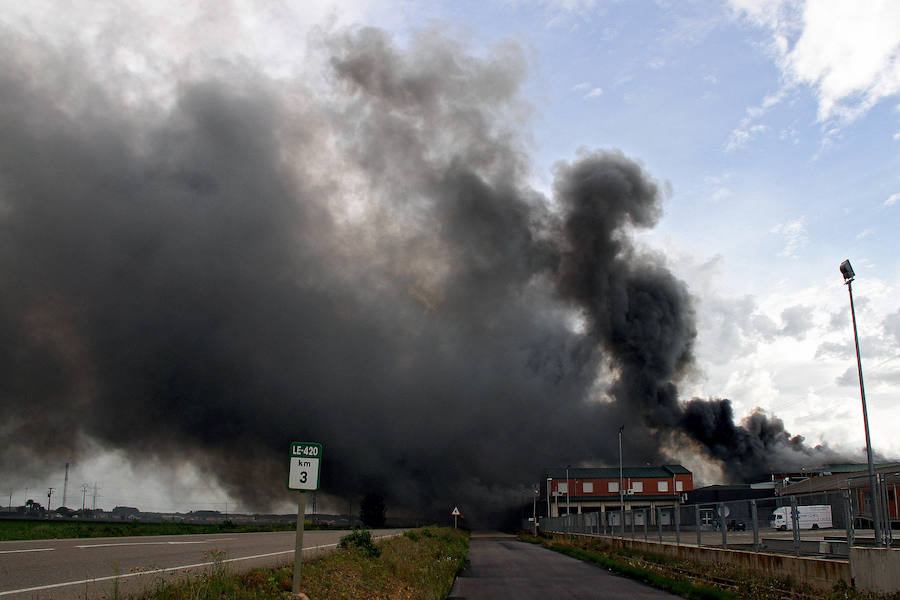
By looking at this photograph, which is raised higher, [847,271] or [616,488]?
[847,271]

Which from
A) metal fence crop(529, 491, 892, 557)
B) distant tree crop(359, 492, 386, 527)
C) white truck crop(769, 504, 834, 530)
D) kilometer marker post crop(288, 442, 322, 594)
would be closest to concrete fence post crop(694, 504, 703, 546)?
metal fence crop(529, 491, 892, 557)

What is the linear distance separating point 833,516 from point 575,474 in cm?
9301

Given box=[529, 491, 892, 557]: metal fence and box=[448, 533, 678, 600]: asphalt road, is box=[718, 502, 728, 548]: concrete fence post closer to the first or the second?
box=[529, 491, 892, 557]: metal fence

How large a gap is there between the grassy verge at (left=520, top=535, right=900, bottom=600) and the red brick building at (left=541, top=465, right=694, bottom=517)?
246ft

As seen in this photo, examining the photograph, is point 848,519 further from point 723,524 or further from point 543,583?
point 543,583

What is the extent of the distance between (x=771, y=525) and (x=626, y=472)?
284 feet

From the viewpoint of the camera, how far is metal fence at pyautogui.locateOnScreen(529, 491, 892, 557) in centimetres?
1561

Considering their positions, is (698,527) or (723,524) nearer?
(723,524)

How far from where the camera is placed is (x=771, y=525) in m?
22.4

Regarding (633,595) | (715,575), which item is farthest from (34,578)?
(715,575)

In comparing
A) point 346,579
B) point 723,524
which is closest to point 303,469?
point 346,579

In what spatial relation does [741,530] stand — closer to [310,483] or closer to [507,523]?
[310,483]

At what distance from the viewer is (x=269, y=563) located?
15.5 metres

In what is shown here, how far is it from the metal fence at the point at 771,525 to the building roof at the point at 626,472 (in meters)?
73.1
